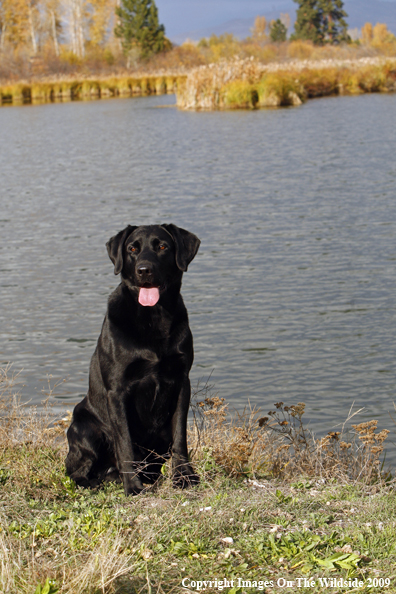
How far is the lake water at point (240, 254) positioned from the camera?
7406 millimetres

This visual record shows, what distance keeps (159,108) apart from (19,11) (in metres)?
61.0

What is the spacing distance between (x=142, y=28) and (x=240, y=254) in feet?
233

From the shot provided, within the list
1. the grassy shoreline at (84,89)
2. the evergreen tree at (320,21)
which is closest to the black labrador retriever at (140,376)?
the grassy shoreline at (84,89)

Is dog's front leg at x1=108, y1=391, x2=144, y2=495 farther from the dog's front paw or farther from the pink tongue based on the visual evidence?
the pink tongue

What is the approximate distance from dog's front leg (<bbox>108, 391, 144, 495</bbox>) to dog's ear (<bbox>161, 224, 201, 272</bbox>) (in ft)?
2.93

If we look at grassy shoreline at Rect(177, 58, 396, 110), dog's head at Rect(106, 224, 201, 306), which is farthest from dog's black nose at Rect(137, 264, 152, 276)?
grassy shoreline at Rect(177, 58, 396, 110)

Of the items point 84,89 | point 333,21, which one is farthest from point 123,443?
point 333,21

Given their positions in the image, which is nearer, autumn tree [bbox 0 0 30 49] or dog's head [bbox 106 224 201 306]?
dog's head [bbox 106 224 201 306]

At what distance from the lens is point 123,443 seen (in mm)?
4219

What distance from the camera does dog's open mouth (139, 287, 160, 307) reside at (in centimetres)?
416

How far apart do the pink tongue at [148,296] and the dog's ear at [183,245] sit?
268 mm

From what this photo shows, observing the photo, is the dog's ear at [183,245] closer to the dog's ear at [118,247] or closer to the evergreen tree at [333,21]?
the dog's ear at [118,247]

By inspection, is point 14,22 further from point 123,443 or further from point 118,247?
point 123,443

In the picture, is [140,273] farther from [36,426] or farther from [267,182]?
[267,182]
